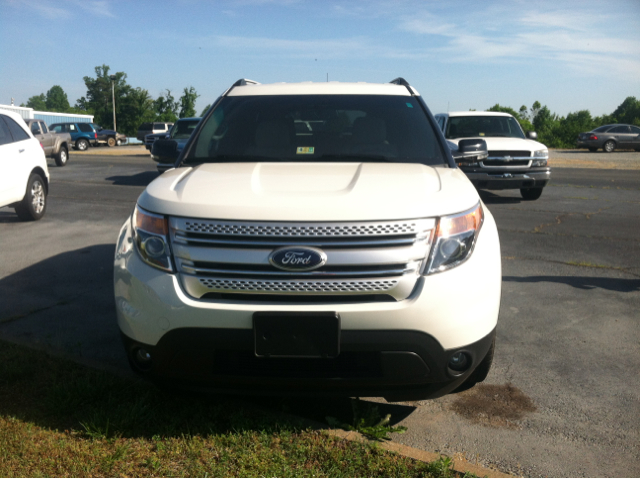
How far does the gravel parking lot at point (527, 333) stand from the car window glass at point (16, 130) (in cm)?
135

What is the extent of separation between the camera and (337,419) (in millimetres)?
3166

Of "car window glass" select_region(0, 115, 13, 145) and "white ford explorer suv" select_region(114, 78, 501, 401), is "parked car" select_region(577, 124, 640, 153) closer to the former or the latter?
"car window glass" select_region(0, 115, 13, 145)

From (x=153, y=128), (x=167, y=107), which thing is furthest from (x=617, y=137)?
(x=167, y=107)

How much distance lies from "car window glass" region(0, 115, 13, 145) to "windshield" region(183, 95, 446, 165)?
5806 millimetres

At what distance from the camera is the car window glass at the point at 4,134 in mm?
8703

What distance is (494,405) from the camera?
3375mm

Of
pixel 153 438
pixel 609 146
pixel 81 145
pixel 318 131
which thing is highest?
pixel 318 131

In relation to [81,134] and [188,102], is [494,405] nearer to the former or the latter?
[81,134]

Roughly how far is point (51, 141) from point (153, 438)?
22629 millimetres

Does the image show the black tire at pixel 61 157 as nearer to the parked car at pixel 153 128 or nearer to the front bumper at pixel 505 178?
the front bumper at pixel 505 178

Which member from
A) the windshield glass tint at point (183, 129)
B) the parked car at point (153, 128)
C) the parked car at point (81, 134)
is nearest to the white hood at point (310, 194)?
the windshield glass tint at point (183, 129)

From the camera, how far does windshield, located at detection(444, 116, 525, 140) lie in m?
12.9

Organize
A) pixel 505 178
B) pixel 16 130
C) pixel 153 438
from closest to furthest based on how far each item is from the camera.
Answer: pixel 153 438, pixel 16 130, pixel 505 178

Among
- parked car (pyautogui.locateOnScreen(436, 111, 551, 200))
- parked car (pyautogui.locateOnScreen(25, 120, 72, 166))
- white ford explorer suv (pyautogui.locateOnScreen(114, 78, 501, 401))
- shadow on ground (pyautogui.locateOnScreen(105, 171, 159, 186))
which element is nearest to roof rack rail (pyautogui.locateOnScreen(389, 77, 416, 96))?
white ford explorer suv (pyautogui.locateOnScreen(114, 78, 501, 401))
